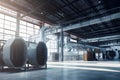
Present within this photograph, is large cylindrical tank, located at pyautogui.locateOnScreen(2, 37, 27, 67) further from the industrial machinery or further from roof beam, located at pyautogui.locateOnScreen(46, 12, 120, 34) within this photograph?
roof beam, located at pyautogui.locateOnScreen(46, 12, 120, 34)

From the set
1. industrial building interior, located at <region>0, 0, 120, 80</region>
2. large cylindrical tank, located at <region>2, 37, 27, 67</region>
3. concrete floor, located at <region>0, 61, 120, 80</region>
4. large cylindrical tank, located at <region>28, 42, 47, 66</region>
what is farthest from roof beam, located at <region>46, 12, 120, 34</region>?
large cylindrical tank, located at <region>2, 37, 27, 67</region>

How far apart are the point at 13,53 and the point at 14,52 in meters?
0.13

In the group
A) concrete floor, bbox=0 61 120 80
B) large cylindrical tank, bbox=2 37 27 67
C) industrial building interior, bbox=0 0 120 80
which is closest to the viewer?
concrete floor, bbox=0 61 120 80

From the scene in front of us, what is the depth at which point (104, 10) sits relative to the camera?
16.3 m

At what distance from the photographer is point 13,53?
754 centimetres

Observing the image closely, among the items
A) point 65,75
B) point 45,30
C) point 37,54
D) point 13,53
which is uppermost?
point 45,30

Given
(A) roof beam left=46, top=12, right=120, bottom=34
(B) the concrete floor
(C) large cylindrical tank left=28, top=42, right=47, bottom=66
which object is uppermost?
(A) roof beam left=46, top=12, right=120, bottom=34

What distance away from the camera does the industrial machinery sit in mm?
7191

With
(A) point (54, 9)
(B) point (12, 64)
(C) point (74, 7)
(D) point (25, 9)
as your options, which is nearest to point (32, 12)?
(D) point (25, 9)

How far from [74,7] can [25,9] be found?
622 centimetres

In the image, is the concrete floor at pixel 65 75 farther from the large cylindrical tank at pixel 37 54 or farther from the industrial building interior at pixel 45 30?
the large cylindrical tank at pixel 37 54

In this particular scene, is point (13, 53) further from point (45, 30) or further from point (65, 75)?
point (45, 30)

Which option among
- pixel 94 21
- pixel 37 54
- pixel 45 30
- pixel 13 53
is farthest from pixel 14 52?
pixel 45 30

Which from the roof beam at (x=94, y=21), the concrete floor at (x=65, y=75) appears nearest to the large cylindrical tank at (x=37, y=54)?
the concrete floor at (x=65, y=75)
